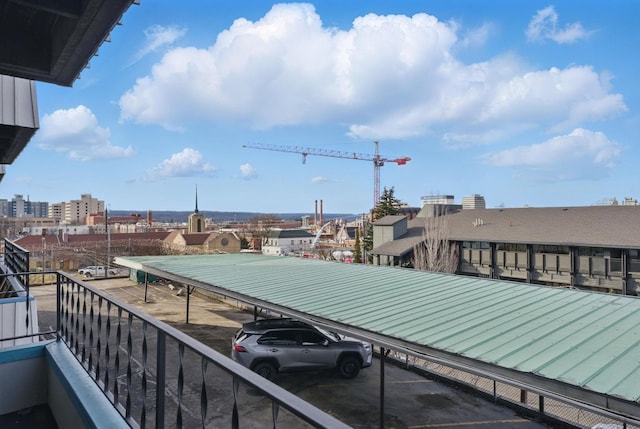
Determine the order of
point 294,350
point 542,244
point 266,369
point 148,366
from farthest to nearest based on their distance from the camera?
1. point 542,244
2. point 294,350
3. point 266,369
4. point 148,366

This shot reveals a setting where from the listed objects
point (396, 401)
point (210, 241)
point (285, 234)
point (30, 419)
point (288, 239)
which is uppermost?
point (30, 419)

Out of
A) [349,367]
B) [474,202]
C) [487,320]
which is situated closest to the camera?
[487,320]

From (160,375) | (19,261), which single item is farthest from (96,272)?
(160,375)

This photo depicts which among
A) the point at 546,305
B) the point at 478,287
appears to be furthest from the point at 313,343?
the point at 546,305

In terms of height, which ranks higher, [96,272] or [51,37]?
[51,37]

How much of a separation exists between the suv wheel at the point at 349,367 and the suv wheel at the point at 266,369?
→ 1.81 m

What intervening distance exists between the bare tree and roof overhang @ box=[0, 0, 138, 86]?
26104 mm

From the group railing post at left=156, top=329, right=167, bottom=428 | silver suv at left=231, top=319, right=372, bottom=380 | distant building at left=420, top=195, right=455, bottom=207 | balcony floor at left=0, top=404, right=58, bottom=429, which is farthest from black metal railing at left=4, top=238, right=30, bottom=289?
distant building at left=420, top=195, right=455, bottom=207

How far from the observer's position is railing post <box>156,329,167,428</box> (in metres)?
2.10

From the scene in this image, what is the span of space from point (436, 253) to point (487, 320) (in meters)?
22.8

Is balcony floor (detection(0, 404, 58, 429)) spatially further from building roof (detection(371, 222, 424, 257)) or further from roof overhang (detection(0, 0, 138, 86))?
building roof (detection(371, 222, 424, 257))

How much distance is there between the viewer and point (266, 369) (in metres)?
10.9

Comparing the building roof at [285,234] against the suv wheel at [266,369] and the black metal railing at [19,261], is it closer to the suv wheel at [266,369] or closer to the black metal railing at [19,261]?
the suv wheel at [266,369]

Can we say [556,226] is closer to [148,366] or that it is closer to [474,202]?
[148,366]
